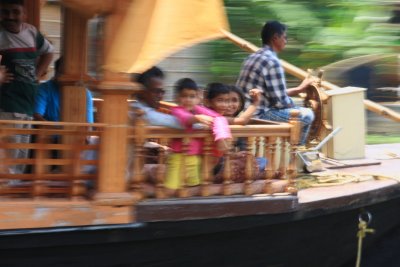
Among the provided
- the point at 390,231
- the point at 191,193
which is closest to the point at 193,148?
the point at 191,193

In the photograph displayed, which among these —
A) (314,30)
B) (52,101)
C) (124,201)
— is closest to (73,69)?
(52,101)

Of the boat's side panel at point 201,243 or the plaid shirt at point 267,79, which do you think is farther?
the plaid shirt at point 267,79

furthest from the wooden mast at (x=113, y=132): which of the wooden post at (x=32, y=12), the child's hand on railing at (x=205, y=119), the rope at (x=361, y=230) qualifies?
the rope at (x=361, y=230)

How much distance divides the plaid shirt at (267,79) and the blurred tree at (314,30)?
3.80 meters

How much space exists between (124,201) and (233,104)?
3.74ft

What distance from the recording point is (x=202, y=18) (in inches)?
128

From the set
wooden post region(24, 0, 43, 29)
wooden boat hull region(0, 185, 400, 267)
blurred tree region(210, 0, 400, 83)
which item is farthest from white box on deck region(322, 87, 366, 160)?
blurred tree region(210, 0, 400, 83)

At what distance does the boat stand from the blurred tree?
4.65 metres

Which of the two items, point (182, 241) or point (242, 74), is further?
point (242, 74)

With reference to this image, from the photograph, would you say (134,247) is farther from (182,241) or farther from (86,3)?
(86,3)

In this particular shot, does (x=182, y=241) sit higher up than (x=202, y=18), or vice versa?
(x=202, y=18)

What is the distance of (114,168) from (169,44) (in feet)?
2.54

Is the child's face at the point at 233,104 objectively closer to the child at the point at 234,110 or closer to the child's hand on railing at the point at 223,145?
the child at the point at 234,110

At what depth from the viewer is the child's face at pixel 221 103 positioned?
4203mm
